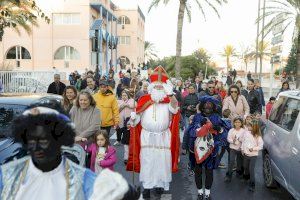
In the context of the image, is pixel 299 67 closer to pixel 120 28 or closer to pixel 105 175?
pixel 105 175

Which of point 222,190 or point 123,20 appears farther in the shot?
point 123,20

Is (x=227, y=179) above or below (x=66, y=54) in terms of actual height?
below

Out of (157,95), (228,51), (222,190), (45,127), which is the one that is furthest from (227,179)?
(228,51)

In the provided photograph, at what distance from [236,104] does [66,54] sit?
115ft

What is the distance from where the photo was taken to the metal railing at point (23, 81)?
2120 cm

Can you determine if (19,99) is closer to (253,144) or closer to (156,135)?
(156,135)

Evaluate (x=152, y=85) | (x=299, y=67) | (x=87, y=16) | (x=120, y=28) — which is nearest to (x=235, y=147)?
(x=152, y=85)

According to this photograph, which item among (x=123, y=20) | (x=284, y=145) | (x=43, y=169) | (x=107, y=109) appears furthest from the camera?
(x=123, y=20)

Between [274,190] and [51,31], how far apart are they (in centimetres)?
3763

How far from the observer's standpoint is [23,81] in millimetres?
21812

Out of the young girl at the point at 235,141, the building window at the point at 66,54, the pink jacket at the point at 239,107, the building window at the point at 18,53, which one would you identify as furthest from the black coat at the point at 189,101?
the building window at the point at 18,53

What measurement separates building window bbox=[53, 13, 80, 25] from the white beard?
36.7 metres

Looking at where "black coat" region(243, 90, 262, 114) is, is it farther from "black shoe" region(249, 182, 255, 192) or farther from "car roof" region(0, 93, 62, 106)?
"car roof" region(0, 93, 62, 106)

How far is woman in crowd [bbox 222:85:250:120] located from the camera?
9453mm
